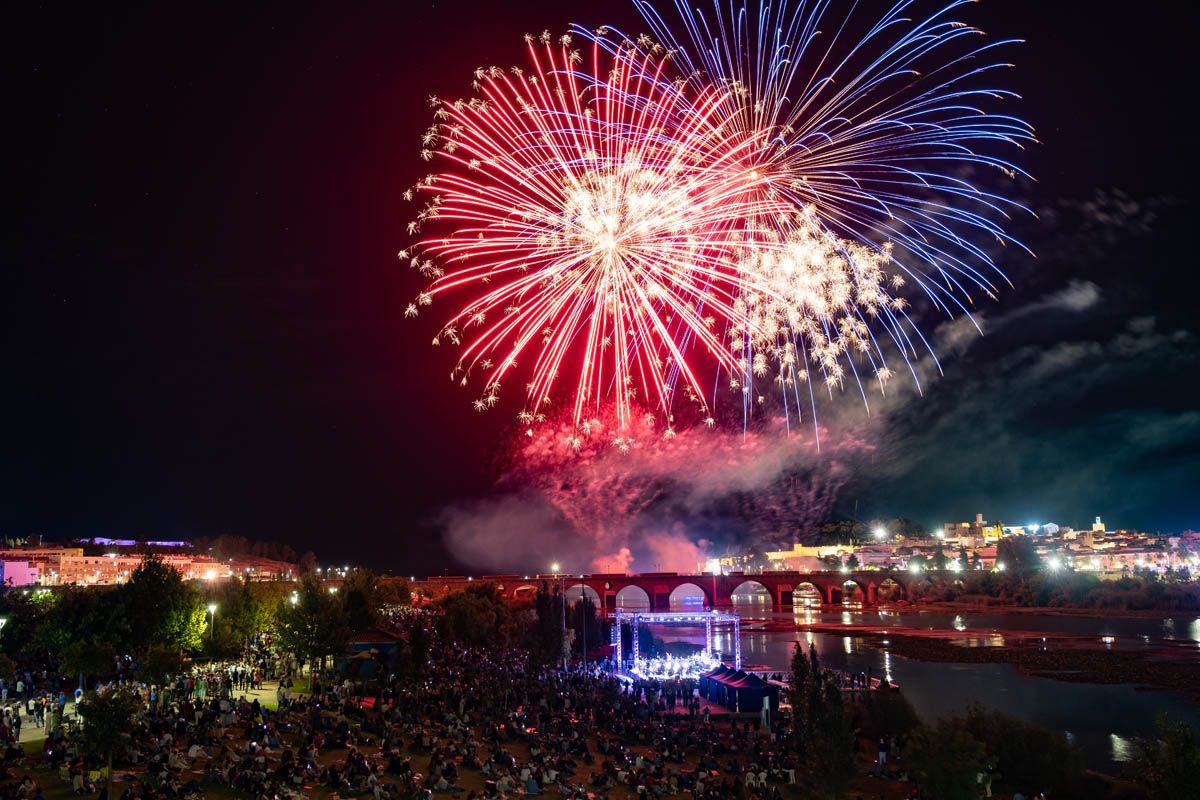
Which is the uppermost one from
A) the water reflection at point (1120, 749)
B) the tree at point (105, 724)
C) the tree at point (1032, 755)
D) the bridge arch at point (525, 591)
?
the bridge arch at point (525, 591)

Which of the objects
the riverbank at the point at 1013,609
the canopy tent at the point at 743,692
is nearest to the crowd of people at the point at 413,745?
the canopy tent at the point at 743,692

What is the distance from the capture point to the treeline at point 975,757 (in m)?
22.3

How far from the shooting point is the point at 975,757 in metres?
22.8

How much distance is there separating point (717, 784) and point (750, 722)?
12998 millimetres

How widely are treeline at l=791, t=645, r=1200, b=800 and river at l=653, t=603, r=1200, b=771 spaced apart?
244 centimetres

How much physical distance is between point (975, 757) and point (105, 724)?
792 inches

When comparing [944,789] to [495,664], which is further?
[495,664]

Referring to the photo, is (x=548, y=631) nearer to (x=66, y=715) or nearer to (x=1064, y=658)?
(x=66, y=715)

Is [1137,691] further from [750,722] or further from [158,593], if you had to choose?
[158,593]

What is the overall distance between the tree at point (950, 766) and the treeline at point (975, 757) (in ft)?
0.08

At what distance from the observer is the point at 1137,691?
53.0 metres

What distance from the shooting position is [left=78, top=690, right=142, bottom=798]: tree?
1977 cm

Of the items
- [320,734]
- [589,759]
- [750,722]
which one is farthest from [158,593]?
[750,722]

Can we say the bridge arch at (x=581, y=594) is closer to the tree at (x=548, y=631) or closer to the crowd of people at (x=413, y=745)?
the tree at (x=548, y=631)
